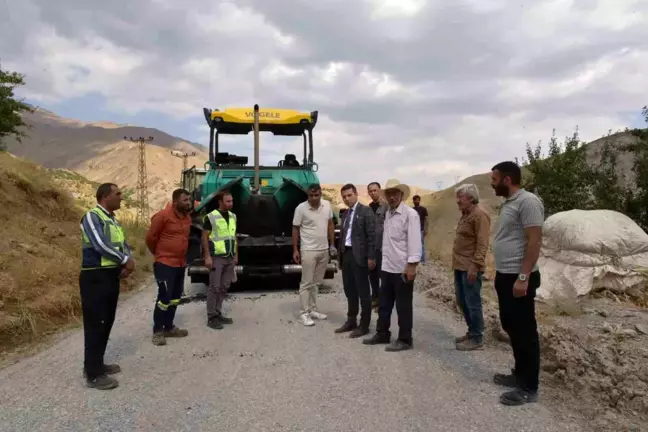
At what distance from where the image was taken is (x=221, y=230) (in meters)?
6.62

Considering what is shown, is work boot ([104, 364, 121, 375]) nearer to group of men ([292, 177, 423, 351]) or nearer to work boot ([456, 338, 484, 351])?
group of men ([292, 177, 423, 351])

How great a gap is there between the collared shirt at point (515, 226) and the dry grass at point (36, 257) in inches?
220

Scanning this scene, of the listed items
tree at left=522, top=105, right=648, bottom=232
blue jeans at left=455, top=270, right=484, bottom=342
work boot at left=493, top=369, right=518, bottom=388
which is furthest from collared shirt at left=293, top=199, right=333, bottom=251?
tree at left=522, top=105, right=648, bottom=232

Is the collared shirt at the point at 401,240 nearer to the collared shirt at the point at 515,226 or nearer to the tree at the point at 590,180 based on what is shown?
the collared shirt at the point at 515,226

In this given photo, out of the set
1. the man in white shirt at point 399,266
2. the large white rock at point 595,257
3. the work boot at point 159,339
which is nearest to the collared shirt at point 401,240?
the man in white shirt at point 399,266

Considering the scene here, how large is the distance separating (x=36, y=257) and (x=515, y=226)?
27.1ft

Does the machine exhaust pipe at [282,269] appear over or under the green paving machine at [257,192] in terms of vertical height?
under

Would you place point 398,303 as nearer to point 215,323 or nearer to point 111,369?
point 215,323

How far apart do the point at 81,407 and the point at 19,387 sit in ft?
2.91

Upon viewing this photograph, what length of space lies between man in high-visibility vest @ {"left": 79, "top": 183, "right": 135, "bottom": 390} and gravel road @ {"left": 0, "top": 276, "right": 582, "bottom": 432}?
0.22 m

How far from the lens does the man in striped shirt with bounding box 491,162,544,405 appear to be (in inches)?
154

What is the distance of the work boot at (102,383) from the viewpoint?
430 centimetres

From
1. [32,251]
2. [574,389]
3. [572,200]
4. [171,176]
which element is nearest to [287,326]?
[574,389]

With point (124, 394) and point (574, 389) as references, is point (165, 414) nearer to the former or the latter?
point (124, 394)
